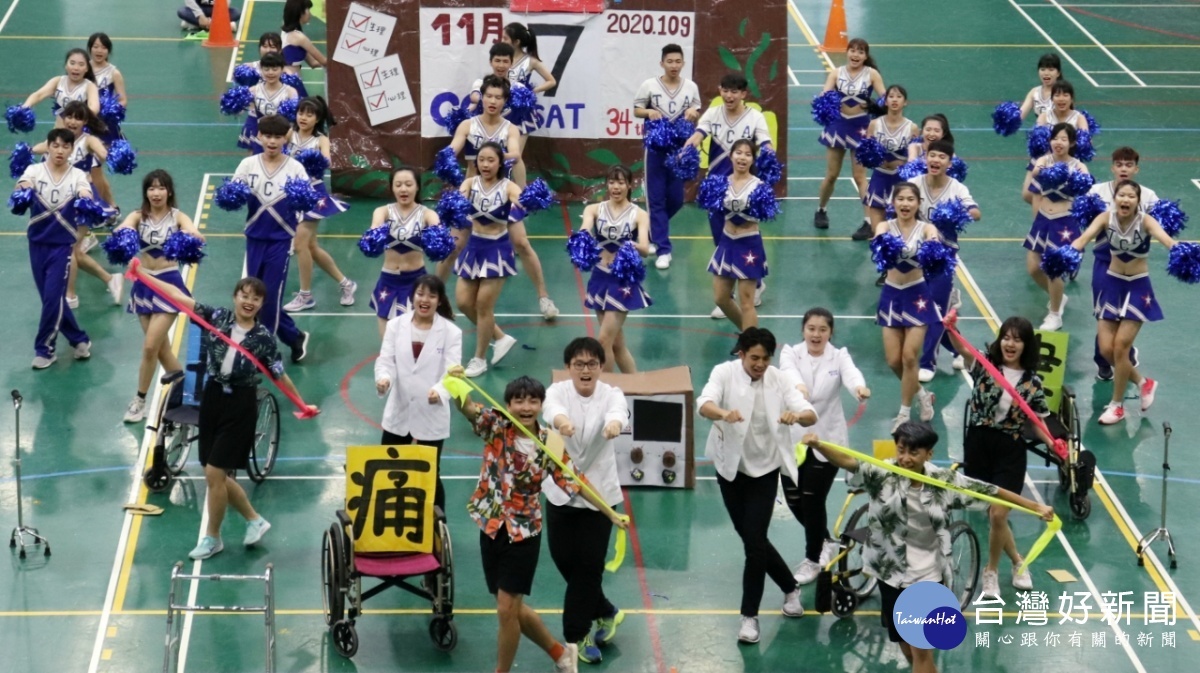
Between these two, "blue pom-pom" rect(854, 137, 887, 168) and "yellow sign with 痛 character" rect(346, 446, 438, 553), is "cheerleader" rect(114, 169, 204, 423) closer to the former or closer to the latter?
"yellow sign with 痛 character" rect(346, 446, 438, 553)

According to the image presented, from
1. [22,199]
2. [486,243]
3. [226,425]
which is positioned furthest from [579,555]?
[22,199]

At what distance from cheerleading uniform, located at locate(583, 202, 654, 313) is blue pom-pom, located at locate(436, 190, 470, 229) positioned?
113 cm

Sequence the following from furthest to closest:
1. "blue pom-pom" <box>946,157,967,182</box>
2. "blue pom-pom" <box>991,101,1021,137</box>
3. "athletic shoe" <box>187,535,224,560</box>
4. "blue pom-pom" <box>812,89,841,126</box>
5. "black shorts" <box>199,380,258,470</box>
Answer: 1. "blue pom-pom" <box>812,89,841,126</box>
2. "blue pom-pom" <box>991,101,1021,137</box>
3. "blue pom-pom" <box>946,157,967,182</box>
4. "athletic shoe" <box>187,535,224,560</box>
5. "black shorts" <box>199,380,258,470</box>

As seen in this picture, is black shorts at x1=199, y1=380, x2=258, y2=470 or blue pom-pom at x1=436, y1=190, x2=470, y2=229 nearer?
black shorts at x1=199, y1=380, x2=258, y2=470

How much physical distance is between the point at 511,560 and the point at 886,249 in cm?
459

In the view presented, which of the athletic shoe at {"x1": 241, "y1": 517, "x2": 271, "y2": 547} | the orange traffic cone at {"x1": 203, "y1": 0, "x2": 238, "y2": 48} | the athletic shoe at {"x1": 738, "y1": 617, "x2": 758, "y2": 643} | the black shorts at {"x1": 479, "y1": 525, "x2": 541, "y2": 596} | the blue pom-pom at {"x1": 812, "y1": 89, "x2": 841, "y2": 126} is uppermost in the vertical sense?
the orange traffic cone at {"x1": 203, "y1": 0, "x2": 238, "y2": 48}

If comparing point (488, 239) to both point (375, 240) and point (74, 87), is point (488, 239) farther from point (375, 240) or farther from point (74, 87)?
point (74, 87)

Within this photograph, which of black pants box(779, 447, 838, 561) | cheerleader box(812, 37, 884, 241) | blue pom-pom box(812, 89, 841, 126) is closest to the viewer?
black pants box(779, 447, 838, 561)

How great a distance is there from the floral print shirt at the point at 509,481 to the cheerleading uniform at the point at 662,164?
685cm

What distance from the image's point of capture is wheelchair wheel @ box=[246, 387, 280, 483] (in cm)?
1134

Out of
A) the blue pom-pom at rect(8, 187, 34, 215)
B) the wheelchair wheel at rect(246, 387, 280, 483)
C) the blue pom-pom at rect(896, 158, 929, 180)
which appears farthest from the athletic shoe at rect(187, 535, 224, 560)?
the blue pom-pom at rect(896, 158, 929, 180)

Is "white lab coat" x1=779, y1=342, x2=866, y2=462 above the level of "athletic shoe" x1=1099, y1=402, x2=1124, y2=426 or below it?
above

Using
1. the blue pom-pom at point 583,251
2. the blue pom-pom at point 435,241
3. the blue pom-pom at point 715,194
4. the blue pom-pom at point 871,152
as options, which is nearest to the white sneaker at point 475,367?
the blue pom-pom at point 435,241

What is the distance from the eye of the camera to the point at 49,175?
13.0m
